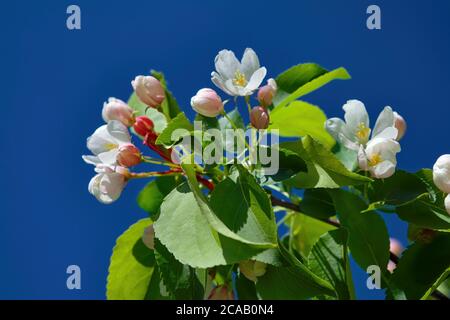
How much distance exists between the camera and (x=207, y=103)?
1158mm

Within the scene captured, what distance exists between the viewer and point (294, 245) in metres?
1.45

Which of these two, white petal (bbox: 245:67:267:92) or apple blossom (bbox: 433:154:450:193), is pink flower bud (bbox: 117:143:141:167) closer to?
white petal (bbox: 245:67:267:92)

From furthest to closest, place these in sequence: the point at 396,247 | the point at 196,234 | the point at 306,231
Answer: the point at 396,247, the point at 306,231, the point at 196,234

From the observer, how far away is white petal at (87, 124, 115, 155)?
4.01 feet

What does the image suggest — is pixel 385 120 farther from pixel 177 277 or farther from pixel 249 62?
pixel 177 277

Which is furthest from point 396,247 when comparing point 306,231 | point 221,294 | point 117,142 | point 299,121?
point 117,142

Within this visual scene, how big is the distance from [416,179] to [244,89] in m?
0.36

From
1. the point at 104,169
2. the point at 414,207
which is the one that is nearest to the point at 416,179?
the point at 414,207

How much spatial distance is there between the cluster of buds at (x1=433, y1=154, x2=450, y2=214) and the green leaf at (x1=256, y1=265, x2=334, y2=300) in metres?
0.26

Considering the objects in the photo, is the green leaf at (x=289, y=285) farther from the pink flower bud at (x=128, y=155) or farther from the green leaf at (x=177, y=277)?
the pink flower bud at (x=128, y=155)

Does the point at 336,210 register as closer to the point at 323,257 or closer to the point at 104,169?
the point at 323,257

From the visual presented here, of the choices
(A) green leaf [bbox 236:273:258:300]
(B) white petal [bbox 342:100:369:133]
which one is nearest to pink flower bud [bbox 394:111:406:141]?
(B) white petal [bbox 342:100:369:133]

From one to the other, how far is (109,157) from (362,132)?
484 millimetres

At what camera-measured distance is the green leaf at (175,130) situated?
112cm
